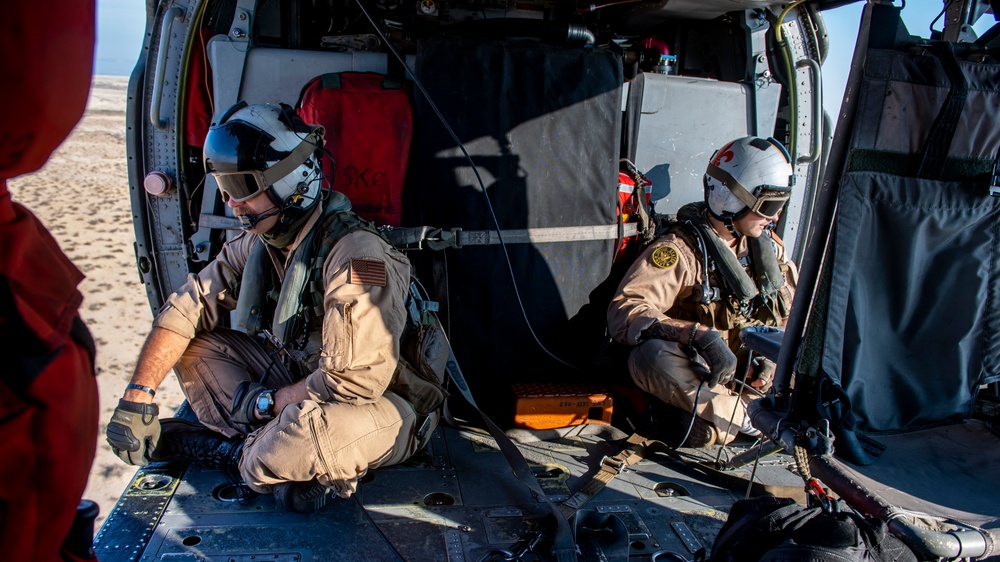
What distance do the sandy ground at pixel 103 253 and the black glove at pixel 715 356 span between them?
341cm

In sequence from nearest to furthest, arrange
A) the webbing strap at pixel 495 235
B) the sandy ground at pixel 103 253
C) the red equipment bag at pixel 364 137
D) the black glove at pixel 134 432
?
the black glove at pixel 134 432 → the webbing strap at pixel 495 235 → the red equipment bag at pixel 364 137 → the sandy ground at pixel 103 253

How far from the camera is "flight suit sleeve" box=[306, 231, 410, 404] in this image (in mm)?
2484

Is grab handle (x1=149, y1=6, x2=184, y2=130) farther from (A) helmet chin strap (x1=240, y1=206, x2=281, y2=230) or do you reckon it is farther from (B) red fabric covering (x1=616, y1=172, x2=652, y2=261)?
(B) red fabric covering (x1=616, y1=172, x2=652, y2=261)

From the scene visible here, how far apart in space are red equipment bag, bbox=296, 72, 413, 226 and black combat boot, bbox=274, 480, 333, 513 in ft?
4.53

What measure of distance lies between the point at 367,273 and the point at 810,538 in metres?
1.67

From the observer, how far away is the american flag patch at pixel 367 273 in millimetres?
2549

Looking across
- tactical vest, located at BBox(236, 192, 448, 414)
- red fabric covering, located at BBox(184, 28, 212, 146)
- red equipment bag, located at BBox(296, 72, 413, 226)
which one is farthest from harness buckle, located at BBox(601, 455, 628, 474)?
red fabric covering, located at BBox(184, 28, 212, 146)

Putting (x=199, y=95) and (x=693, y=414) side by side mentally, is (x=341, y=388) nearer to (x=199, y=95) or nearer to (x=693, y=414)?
(x=693, y=414)

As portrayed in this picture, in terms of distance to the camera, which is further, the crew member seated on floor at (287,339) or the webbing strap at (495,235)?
the webbing strap at (495,235)

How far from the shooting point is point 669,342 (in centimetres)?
318

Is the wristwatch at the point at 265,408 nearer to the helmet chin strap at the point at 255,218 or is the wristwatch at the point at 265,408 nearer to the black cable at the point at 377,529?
the black cable at the point at 377,529

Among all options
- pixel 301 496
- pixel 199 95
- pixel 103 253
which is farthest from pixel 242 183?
pixel 103 253

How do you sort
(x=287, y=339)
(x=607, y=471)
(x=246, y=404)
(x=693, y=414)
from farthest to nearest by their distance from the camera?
(x=693, y=414)
(x=607, y=471)
(x=246, y=404)
(x=287, y=339)

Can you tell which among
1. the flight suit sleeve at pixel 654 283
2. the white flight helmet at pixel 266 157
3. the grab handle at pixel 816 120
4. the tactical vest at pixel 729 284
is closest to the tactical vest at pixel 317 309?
the white flight helmet at pixel 266 157
